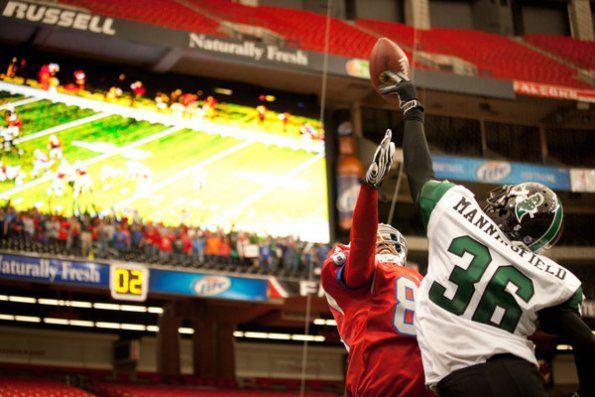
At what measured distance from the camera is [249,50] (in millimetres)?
15367

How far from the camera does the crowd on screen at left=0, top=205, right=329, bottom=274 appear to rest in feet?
42.3

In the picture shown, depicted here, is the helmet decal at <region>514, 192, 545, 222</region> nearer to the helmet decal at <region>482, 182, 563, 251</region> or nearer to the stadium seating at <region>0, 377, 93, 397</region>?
the helmet decal at <region>482, 182, 563, 251</region>

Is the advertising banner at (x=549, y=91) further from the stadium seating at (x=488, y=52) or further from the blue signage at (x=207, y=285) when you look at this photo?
the blue signage at (x=207, y=285)

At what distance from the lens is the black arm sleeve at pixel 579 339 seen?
2.38 meters

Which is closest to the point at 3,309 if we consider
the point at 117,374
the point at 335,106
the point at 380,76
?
the point at 117,374

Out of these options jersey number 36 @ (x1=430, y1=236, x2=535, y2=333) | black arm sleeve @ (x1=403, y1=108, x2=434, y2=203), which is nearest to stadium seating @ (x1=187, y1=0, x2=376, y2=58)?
black arm sleeve @ (x1=403, y1=108, x2=434, y2=203)

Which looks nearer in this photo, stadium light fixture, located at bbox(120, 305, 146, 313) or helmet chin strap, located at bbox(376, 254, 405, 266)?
helmet chin strap, located at bbox(376, 254, 405, 266)

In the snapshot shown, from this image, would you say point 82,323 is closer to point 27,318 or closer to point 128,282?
point 27,318

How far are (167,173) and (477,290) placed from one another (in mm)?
13072

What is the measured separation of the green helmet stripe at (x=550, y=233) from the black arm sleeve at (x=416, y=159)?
1.17ft

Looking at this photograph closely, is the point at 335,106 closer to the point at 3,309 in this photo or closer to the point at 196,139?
the point at 196,139

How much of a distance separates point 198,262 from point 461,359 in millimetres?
11632

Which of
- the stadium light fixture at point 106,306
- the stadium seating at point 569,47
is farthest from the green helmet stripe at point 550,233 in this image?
the stadium seating at point 569,47

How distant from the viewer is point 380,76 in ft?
10.5
